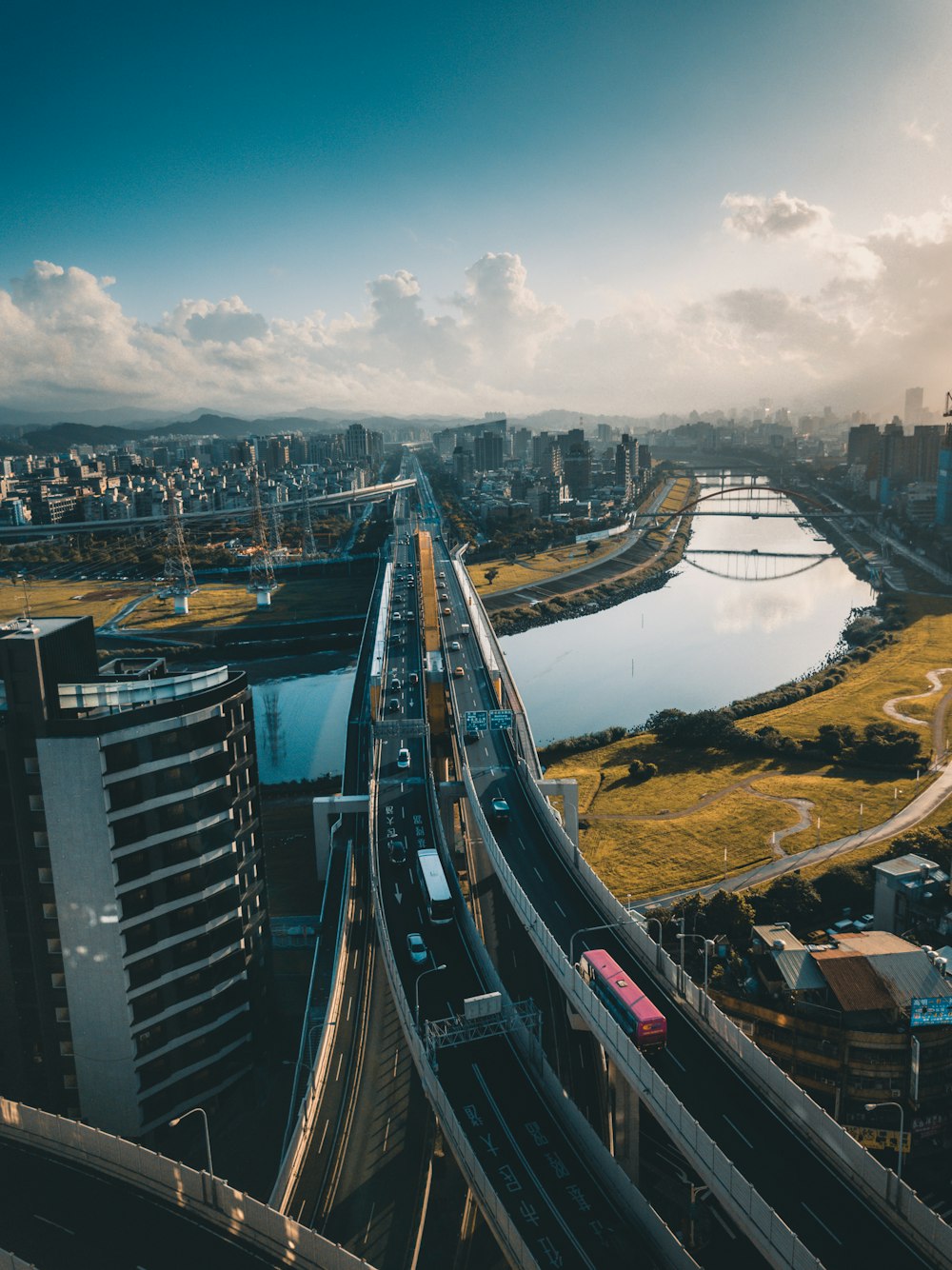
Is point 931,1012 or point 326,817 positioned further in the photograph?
point 326,817

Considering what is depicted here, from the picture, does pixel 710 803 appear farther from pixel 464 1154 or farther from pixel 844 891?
pixel 464 1154

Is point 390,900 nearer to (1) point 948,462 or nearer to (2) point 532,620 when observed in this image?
(2) point 532,620

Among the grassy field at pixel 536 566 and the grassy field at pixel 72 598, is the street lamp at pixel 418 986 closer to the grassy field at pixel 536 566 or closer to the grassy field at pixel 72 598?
the grassy field at pixel 72 598

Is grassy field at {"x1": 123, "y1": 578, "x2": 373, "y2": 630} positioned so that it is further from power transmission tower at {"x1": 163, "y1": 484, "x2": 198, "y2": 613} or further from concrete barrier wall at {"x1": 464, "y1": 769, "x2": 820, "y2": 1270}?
concrete barrier wall at {"x1": 464, "y1": 769, "x2": 820, "y2": 1270}

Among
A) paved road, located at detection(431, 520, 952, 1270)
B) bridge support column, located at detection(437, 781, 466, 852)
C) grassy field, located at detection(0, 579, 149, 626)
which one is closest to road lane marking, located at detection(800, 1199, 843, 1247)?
paved road, located at detection(431, 520, 952, 1270)

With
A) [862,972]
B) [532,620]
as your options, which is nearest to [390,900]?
[862,972]

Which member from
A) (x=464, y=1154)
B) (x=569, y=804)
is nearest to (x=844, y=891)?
(x=569, y=804)
